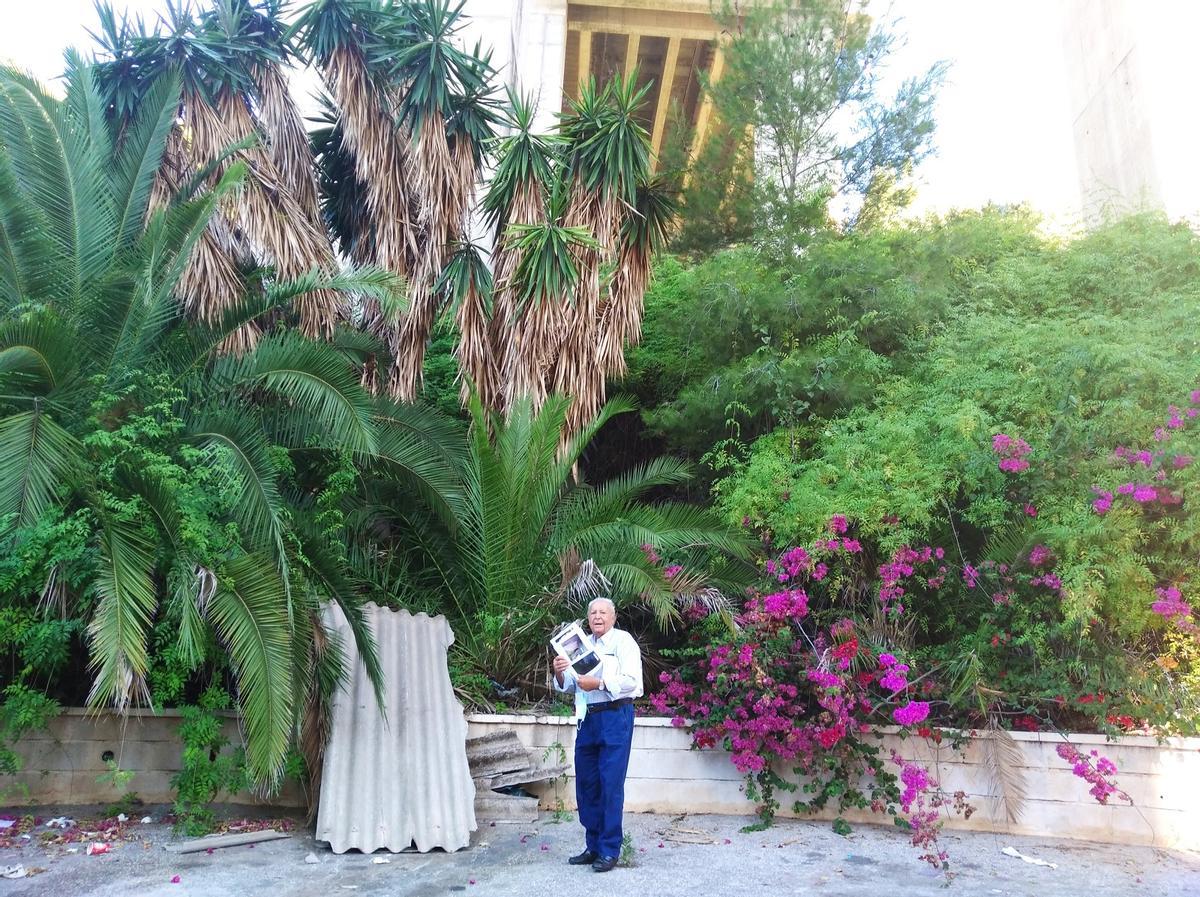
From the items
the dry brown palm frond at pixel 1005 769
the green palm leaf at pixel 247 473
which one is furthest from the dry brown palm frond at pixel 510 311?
the dry brown palm frond at pixel 1005 769

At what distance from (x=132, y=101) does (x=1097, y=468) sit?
351 inches

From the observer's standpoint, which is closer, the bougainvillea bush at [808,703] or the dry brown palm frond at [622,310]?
the bougainvillea bush at [808,703]

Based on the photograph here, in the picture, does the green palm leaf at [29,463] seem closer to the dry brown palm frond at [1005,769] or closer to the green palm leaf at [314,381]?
the green palm leaf at [314,381]

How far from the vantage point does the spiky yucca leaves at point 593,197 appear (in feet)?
27.5

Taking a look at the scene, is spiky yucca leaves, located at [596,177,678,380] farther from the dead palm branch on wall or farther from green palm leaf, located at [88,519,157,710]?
green palm leaf, located at [88,519,157,710]

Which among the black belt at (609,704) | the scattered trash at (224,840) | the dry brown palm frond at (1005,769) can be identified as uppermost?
the black belt at (609,704)

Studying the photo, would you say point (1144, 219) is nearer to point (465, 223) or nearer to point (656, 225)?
point (656, 225)

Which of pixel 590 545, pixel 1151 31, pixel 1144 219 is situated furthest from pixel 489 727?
pixel 1151 31

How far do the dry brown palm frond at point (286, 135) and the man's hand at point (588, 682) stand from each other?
20.1ft

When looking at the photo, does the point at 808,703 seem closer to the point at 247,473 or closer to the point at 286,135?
the point at 247,473

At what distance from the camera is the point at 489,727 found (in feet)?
22.1

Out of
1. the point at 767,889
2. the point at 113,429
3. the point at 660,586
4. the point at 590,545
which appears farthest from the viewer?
the point at 590,545

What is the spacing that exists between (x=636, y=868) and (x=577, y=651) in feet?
4.40

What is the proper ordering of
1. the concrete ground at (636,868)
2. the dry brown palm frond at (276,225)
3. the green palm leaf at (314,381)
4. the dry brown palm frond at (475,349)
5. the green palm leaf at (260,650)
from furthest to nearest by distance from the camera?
1. the dry brown palm frond at (475,349)
2. the dry brown palm frond at (276,225)
3. the green palm leaf at (314,381)
4. the green palm leaf at (260,650)
5. the concrete ground at (636,868)
